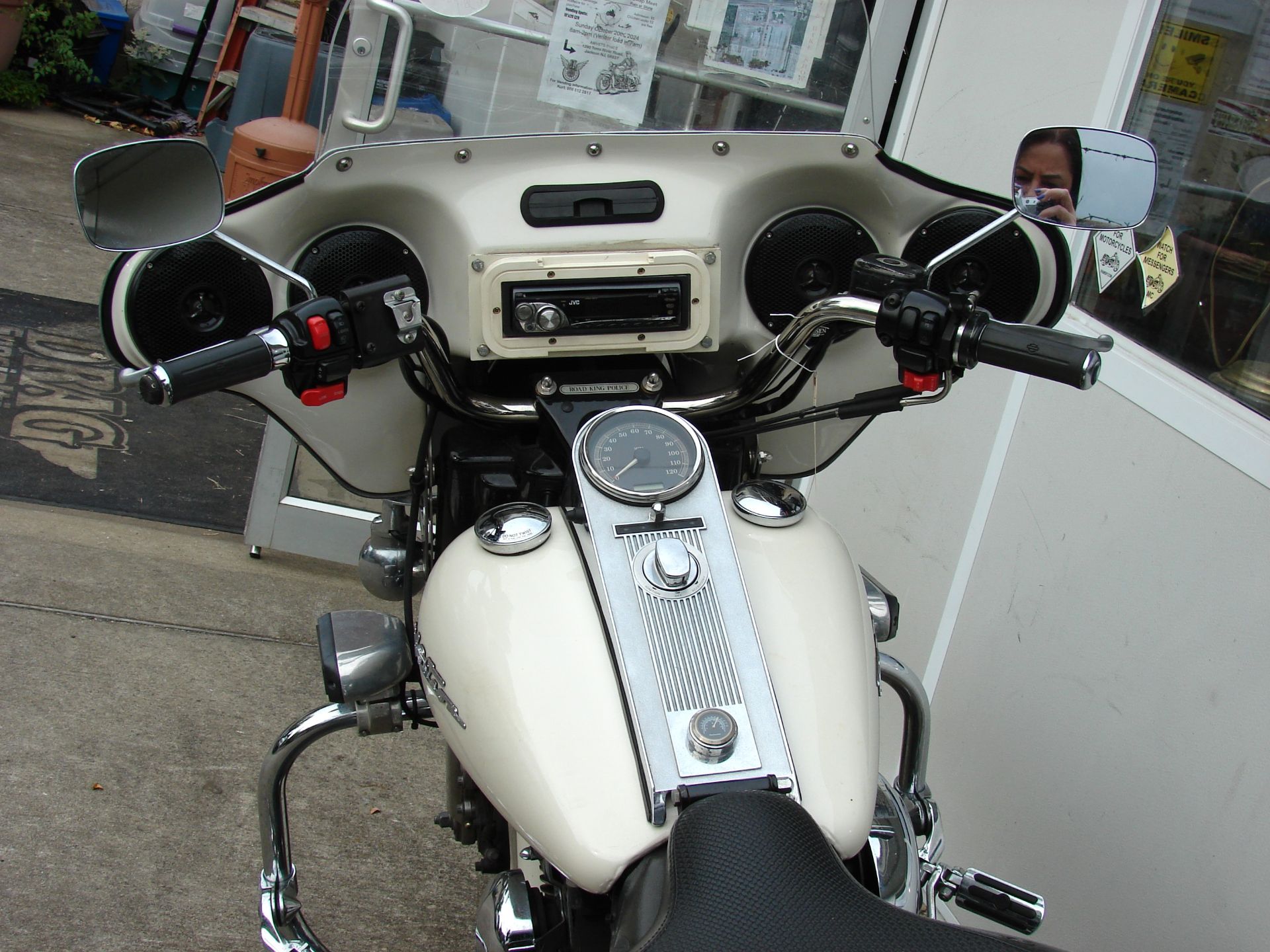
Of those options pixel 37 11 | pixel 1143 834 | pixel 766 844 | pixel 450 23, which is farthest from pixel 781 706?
pixel 37 11

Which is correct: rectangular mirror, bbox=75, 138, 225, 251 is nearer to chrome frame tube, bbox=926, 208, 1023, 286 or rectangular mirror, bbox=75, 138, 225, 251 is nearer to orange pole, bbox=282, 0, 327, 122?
chrome frame tube, bbox=926, 208, 1023, 286

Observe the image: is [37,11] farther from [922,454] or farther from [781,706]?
[781,706]

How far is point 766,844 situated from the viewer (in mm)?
1045

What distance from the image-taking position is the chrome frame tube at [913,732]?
1.71m

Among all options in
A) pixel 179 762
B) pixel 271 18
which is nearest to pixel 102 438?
pixel 179 762

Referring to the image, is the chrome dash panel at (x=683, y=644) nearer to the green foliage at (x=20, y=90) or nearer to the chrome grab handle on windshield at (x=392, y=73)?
the chrome grab handle on windshield at (x=392, y=73)

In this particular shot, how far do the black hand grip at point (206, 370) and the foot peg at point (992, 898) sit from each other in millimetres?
1104

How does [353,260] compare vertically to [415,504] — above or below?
above

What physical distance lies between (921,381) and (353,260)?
79cm

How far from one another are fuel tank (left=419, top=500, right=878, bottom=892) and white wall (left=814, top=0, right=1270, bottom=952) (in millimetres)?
805

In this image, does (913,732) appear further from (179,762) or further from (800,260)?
(179,762)

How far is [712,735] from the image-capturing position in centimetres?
117

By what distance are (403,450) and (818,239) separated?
2.27ft

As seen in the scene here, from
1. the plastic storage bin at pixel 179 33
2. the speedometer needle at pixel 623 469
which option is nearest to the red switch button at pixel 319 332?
the speedometer needle at pixel 623 469
